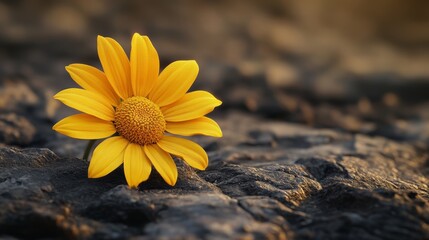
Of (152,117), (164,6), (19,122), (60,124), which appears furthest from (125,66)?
(164,6)

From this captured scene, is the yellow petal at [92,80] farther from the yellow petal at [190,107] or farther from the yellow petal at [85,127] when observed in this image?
the yellow petal at [190,107]

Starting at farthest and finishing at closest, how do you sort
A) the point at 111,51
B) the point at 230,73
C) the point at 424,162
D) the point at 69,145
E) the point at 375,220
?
the point at 230,73
the point at 424,162
the point at 69,145
the point at 111,51
the point at 375,220

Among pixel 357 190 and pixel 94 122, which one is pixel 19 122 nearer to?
pixel 94 122

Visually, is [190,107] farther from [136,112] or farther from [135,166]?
[135,166]

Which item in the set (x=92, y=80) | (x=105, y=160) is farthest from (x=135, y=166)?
(x=92, y=80)

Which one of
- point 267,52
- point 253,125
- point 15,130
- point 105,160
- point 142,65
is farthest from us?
point 267,52
